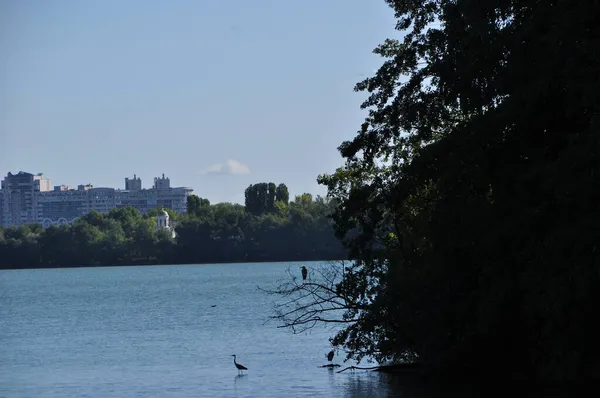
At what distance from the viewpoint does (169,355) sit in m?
41.6

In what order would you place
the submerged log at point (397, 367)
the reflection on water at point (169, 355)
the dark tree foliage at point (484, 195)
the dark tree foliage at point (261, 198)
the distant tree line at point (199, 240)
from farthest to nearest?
the dark tree foliage at point (261, 198) < the distant tree line at point (199, 240) < the submerged log at point (397, 367) < the reflection on water at point (169, 355) < the dark tree foliage at point (484, 195)

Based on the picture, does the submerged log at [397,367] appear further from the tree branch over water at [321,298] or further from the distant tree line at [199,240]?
the distant tree line at [199,240]

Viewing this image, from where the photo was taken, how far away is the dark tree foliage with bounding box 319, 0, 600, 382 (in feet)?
72.6

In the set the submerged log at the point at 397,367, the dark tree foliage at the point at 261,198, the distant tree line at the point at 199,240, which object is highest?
the dark tree foliage at the point at 261,198

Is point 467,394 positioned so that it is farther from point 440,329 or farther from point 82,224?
point 82,224

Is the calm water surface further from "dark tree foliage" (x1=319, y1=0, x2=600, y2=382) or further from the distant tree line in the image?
the distant tree line

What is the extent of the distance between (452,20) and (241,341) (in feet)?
75.3

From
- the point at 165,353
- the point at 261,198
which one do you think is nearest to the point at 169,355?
the point at 165,353

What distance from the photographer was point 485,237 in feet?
81.9

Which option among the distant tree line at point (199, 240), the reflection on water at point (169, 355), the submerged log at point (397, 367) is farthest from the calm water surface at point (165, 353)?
the distant tree line at point (199, 240)

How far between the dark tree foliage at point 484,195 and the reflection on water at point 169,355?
190 cm

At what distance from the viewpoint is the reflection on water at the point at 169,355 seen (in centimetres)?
3112

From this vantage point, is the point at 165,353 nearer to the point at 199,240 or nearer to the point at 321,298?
the point at 321,298

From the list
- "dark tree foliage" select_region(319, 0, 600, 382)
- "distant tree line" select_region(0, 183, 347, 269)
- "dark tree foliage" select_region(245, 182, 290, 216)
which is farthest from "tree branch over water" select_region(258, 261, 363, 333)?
"dark tree foliage" select_region(245, 182, 290, 216)
